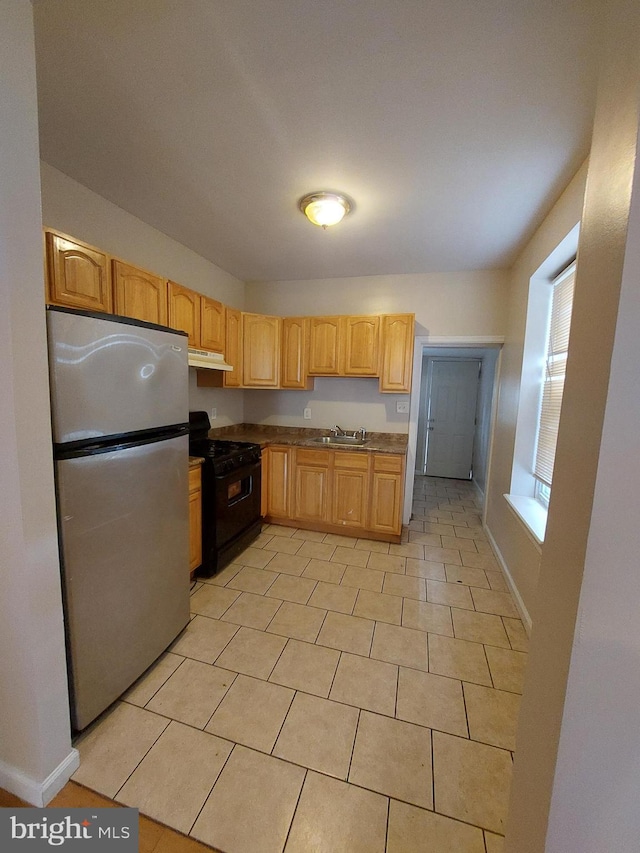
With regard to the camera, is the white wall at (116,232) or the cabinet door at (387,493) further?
the cabinet door at (387,493)

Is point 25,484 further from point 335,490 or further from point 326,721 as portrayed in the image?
point 335,490

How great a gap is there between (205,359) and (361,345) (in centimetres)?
155

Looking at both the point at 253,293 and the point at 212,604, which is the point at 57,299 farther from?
the point at 253,293

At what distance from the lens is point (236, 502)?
9.09ft

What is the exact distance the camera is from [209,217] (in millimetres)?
2434

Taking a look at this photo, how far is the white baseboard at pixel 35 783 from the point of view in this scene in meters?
1.15

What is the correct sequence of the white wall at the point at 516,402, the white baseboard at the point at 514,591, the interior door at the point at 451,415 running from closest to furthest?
the white wall at the point at 516,402 → the white baseboard at the point at 514,591 → the interior door at the point at 451,415

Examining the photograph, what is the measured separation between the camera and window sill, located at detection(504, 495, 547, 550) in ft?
6.68

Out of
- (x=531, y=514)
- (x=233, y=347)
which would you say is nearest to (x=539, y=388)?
(x=531, y=514)

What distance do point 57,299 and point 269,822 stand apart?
233cm

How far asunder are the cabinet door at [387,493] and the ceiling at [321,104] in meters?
1.97

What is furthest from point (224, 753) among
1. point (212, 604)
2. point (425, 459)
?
point (425, 459)

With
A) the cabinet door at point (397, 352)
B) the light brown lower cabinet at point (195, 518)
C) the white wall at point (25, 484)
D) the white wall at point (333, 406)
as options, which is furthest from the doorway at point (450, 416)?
the white wall at point (25, 484)

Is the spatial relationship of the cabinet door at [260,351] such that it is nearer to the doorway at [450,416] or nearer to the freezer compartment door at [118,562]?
the freezer compartment door at [118,562]
